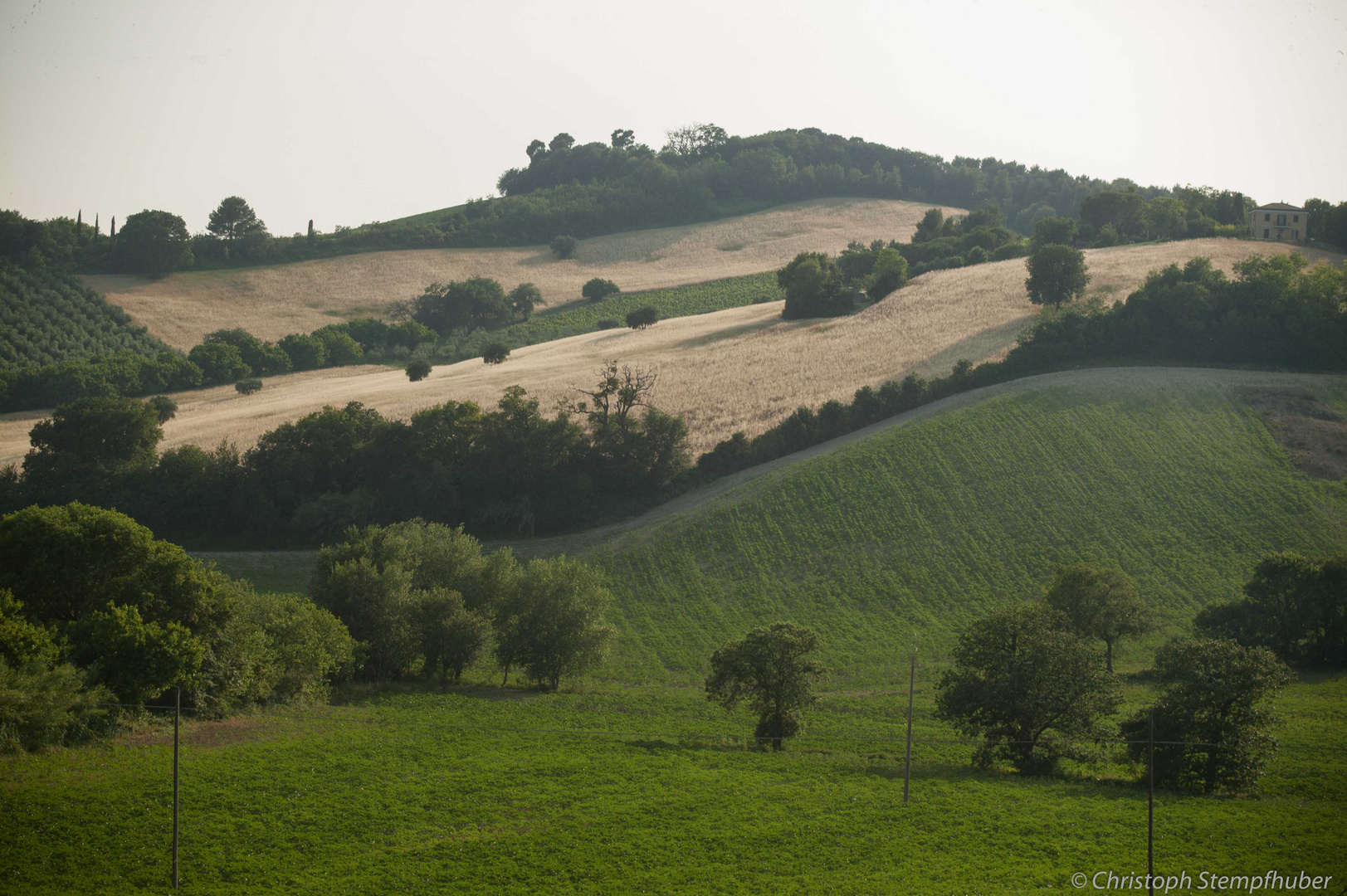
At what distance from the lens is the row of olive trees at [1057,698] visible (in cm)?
3170

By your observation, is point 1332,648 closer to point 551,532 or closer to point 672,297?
point 551,532

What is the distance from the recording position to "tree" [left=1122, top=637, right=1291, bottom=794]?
31156mm

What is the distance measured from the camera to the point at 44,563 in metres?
34.6

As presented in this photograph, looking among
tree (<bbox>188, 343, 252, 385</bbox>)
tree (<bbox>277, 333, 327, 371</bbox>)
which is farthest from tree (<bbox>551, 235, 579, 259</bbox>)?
tree (<bbox>188, 343, 252, 385</bbox>)

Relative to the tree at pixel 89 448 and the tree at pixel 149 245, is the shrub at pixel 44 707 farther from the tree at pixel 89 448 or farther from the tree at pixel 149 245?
the tree at pixel 149 245

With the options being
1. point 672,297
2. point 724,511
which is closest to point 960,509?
point 724,511

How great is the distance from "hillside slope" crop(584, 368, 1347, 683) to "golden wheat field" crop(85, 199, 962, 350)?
76.9 meters

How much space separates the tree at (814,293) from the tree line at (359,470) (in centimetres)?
4472

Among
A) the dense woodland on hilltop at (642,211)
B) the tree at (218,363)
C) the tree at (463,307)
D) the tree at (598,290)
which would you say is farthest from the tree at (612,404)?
the dense woodland on hilltop at (642,211)

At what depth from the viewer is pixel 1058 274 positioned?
95.2 metres

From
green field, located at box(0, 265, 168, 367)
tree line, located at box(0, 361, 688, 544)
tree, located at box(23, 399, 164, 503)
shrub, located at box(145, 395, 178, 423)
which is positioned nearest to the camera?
tree, located at box(23, 399, 164, 503)

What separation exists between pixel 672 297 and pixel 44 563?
10677 cm

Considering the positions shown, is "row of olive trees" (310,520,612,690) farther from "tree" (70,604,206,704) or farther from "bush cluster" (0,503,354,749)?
"tree" (70,604,206,704)

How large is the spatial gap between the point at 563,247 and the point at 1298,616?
127019 millimetres
